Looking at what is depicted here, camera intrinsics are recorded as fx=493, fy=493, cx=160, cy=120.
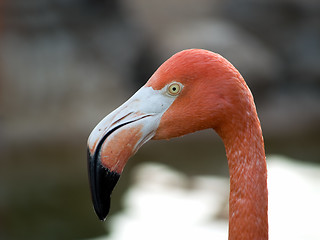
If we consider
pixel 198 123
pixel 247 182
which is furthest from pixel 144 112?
pixel 247 182

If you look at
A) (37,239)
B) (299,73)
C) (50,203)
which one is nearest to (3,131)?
(50,203)

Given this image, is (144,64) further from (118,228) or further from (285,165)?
(118,228)

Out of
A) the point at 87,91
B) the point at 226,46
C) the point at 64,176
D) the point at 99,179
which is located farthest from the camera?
the point at 226,46

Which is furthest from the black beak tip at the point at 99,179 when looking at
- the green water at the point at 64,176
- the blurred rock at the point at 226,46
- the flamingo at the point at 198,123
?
the blurred rock at the point at 226,46

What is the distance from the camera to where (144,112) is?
5.92 feet

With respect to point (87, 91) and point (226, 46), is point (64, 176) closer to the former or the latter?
point (87, 91)

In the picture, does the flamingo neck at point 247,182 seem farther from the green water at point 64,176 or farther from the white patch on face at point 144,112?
the green water at point 64,176

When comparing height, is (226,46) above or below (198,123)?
above

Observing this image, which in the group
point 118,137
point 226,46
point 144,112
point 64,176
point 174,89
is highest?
point 226,46

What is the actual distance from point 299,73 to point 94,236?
4600 millimetres

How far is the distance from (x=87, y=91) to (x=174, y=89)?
5039 millimetres

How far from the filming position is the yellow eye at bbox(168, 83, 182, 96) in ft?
5.93

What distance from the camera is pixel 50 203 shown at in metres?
5.39

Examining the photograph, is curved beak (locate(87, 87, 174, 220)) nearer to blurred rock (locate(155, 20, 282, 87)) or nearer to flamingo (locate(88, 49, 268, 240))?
flamingo (locate(88, 49, 268, 240))
